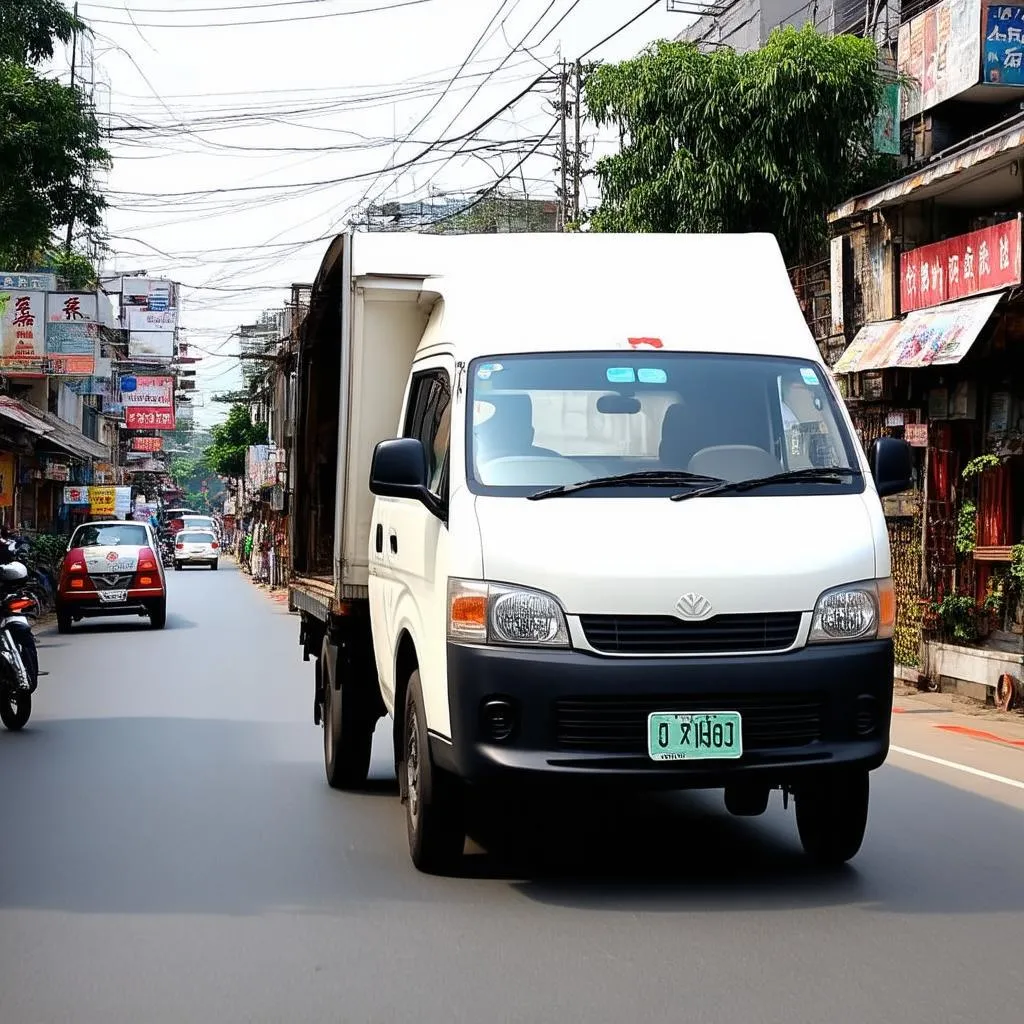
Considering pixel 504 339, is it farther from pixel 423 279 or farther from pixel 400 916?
pixel 400 916

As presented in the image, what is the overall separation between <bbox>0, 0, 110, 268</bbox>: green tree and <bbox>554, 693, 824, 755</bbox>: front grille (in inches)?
560

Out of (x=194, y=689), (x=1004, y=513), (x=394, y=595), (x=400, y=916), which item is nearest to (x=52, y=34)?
(x=194, y=689)

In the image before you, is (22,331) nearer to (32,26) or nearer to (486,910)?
(32,26)

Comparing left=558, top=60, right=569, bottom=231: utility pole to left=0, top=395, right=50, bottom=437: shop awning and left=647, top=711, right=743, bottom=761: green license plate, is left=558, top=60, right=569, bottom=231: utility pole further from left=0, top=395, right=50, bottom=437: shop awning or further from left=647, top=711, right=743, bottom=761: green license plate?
left=647, top=711, right=743, bottom=761: green license plate

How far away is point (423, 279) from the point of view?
26.8 feet

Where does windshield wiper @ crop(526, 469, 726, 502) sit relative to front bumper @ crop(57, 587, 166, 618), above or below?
above

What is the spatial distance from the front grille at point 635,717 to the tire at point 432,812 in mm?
758

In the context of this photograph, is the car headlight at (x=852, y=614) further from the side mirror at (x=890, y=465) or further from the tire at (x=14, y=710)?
the tire at (x=14, y=710)

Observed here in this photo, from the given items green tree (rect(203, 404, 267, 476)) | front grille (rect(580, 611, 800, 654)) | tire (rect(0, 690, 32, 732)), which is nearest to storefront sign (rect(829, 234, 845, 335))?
tire (rect(0, 690, 32, 732))

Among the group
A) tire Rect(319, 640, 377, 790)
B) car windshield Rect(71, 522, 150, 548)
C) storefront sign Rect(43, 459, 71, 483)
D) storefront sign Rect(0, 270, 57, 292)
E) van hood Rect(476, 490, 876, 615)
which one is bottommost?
tire Rect(319, 640, 377, 790)

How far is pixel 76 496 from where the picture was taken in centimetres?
5094

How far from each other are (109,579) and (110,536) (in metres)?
1.00

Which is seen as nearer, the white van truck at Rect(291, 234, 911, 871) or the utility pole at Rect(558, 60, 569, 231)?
the white van truck at Rect(291, 234, 911, 871)

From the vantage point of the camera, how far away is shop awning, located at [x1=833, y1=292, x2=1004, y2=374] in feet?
49.2
